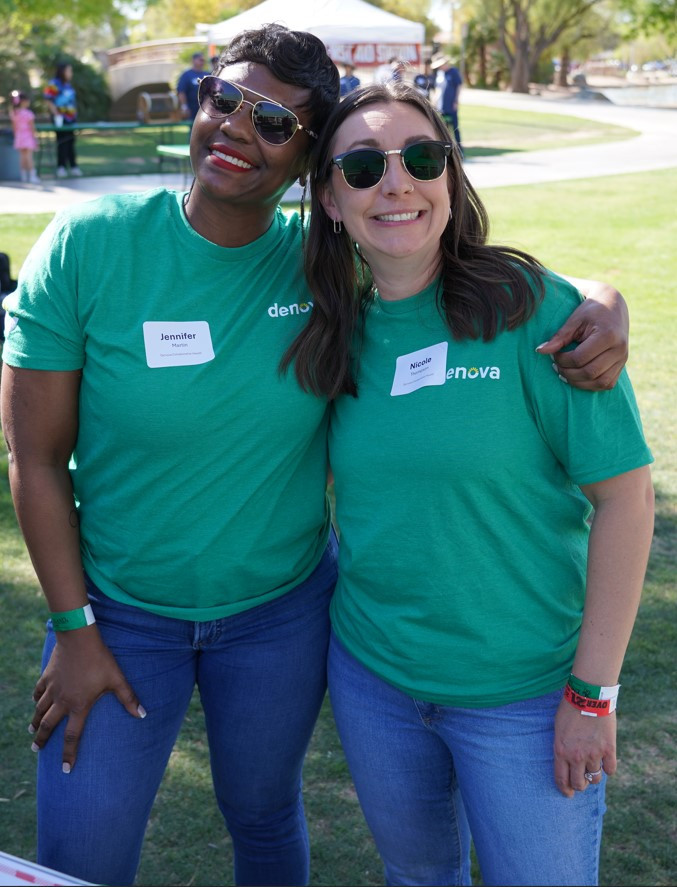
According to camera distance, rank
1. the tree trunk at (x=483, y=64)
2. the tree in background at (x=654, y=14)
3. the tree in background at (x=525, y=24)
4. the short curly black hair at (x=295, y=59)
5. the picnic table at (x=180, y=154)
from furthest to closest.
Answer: the tree trunk at (x=483, y=64), the tree in background at (x=525, y=24), the tree in background at (x=654, y=14), the picnic table at (x=180, y=154), the short curly black hair at (x=295, y=59)

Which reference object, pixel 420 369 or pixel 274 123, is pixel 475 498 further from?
pixel 274 123

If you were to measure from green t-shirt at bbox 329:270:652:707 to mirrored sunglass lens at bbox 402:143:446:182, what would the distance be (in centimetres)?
25

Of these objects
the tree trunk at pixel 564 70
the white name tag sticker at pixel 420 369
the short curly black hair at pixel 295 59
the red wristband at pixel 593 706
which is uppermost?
the short curly black hair at pixel 295 59

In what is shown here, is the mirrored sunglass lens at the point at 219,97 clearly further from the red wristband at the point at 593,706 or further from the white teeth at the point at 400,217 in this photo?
the red wristband at the point at 593,706

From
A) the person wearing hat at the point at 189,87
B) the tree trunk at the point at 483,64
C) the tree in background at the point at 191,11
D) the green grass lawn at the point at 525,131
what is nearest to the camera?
the person wearing hat at the point at 189,87

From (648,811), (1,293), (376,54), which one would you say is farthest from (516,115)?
(648,811)

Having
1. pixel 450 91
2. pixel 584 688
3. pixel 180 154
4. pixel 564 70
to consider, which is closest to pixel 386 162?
pixel 584 688

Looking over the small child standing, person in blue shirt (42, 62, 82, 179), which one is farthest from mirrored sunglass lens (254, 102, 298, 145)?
person in blue shirt (42, 62, 82, 179)

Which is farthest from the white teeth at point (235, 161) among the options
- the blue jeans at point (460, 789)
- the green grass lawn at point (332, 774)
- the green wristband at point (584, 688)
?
the green grass lawn at point (332, 774)

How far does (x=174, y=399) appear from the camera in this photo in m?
2.17

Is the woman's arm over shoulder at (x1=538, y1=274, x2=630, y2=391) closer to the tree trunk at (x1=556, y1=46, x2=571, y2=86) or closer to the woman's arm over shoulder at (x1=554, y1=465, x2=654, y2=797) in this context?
the woman's arm over shoulder at (x1=554, y1=465, x2=654, y2=797)

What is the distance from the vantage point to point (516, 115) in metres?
35.1

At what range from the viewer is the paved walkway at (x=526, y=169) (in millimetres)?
16094

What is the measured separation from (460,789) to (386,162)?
1.39 meters
